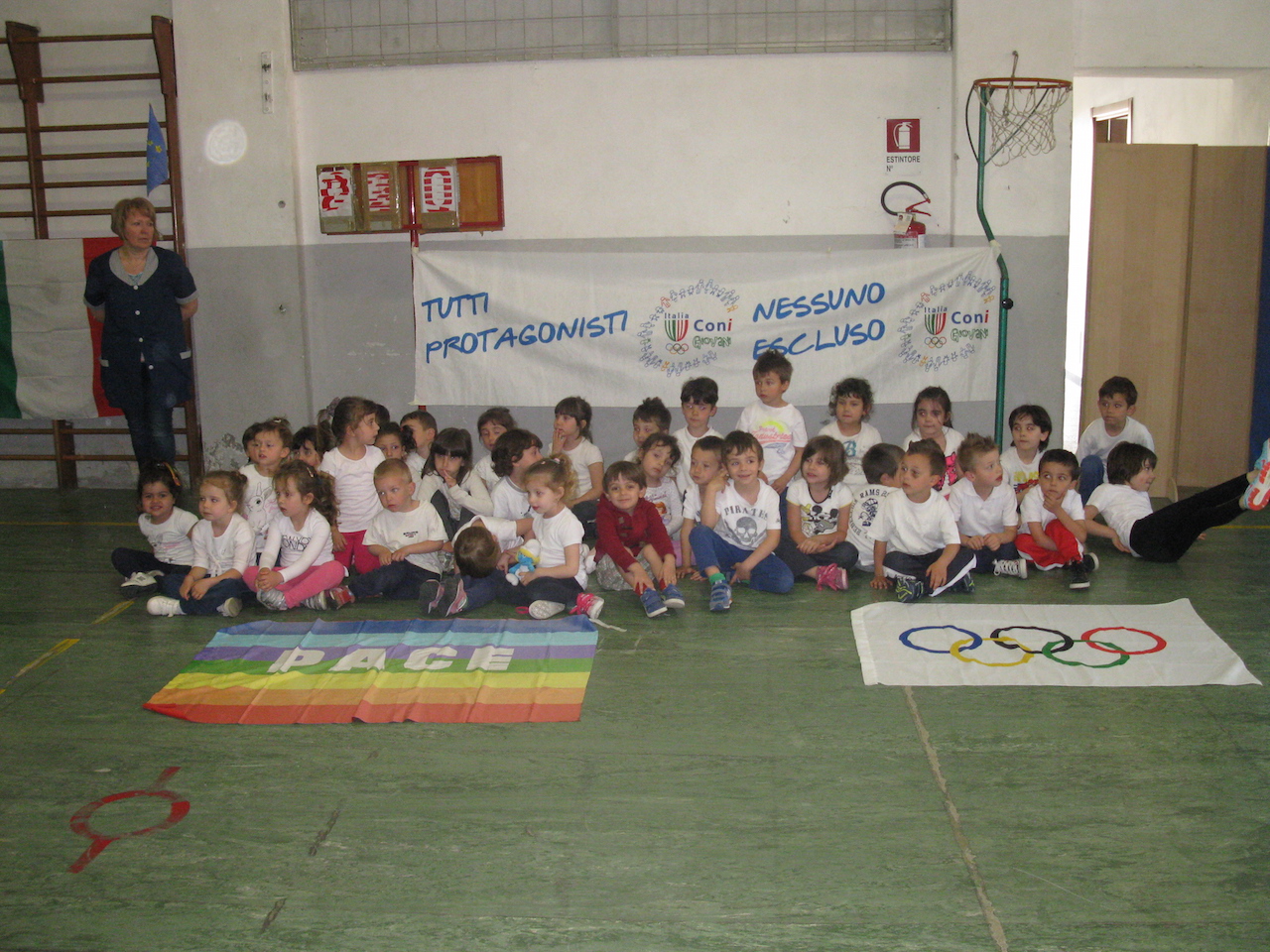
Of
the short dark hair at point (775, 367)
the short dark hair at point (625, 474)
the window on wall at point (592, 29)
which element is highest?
the window on wall at point (592, 29)

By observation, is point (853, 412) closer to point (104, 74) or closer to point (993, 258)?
point (993, 258)

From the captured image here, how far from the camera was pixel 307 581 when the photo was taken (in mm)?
4730

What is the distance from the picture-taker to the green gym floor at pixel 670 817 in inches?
96.6

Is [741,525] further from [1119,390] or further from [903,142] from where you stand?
[903,142]

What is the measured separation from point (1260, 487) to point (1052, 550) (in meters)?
0.89

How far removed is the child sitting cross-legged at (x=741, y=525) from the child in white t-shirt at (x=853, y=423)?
2.42 feet

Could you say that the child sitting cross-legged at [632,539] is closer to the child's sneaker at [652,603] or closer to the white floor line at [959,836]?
the child's sneaker at [652,603]

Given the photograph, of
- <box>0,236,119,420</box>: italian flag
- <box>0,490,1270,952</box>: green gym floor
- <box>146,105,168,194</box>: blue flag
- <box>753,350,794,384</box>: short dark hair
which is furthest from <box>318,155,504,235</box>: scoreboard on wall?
<box>0,490,1270,952</box>: green gym floor

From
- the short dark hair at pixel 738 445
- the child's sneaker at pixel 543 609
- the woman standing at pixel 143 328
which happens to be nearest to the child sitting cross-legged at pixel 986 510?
the short dark hair at pixel 738 445

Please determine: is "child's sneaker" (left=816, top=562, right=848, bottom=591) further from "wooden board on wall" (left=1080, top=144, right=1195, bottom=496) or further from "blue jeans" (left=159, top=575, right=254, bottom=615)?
"wooden board on wall" (left=1080, top=144, right=1195, bottom=496)

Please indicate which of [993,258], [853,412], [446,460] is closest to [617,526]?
[446,460]

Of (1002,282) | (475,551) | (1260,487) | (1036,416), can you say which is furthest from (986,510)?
(475,551)

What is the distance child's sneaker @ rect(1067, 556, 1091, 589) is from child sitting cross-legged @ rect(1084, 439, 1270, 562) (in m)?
0.40

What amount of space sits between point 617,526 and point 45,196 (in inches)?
198
